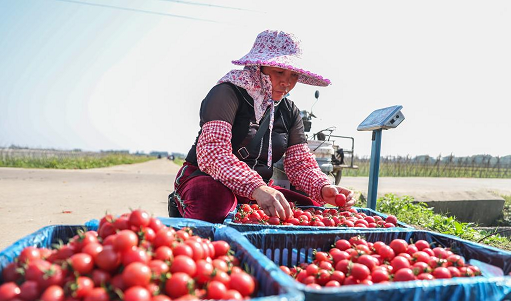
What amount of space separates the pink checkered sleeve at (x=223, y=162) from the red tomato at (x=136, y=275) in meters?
1.18

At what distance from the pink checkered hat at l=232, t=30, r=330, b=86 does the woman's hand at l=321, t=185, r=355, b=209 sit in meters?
0.86

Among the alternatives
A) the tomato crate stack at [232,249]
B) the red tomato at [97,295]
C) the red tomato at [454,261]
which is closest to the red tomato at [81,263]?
the red tomato at [97,295]

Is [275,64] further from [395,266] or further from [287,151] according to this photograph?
[395,266]

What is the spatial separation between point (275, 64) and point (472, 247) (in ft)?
5.14

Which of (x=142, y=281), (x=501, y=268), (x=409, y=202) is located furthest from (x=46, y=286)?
(x=409, y=202)

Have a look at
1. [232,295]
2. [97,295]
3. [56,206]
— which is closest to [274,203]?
[232,295]

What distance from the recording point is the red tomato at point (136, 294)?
0.95m

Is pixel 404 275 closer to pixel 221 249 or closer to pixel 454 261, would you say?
pixel 454 261

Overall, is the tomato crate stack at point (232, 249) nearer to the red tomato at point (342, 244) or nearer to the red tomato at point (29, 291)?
the red tomato at point (29, 291)

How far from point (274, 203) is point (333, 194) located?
2.77ft

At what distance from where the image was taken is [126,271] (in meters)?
1.04

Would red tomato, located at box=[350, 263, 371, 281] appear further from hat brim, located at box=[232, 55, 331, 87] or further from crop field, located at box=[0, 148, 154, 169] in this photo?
crop field, located at box=[0, 148, 154, 169]

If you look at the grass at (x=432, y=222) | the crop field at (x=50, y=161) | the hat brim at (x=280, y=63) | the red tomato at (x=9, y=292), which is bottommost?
the crop field at (x=50, y=161)

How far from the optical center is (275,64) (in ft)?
8.04
